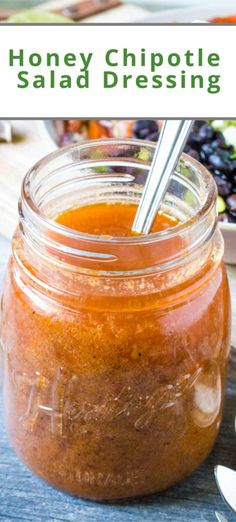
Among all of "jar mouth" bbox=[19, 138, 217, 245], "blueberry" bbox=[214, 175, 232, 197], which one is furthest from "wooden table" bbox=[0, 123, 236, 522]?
"blueberry" bbox=[214, 175, 232, 197]

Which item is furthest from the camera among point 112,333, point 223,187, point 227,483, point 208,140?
point 208,140

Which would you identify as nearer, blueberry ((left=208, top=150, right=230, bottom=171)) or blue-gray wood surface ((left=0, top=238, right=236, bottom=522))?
blue-gray wood surface ((left=0, top=238, right=236, bottom=522))

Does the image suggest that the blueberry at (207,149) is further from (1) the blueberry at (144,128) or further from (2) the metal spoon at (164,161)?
(2) the metal spoon at (164,161)

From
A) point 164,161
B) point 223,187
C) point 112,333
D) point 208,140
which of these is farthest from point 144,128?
point 112,333

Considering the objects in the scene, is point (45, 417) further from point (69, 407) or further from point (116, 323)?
point (116, 323)

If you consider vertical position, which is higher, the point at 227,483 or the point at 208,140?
the point at 208,140

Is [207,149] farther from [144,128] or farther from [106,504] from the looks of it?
[106,504]

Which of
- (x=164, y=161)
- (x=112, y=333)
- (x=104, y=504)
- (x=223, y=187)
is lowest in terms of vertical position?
(x=104, y=504)

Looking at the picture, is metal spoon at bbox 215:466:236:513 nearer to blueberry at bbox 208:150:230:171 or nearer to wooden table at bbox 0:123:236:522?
wooden table at bbox 0:123:236:522

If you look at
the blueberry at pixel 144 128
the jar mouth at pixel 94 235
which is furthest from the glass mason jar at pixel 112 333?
the blueberry at pixel 144 128
